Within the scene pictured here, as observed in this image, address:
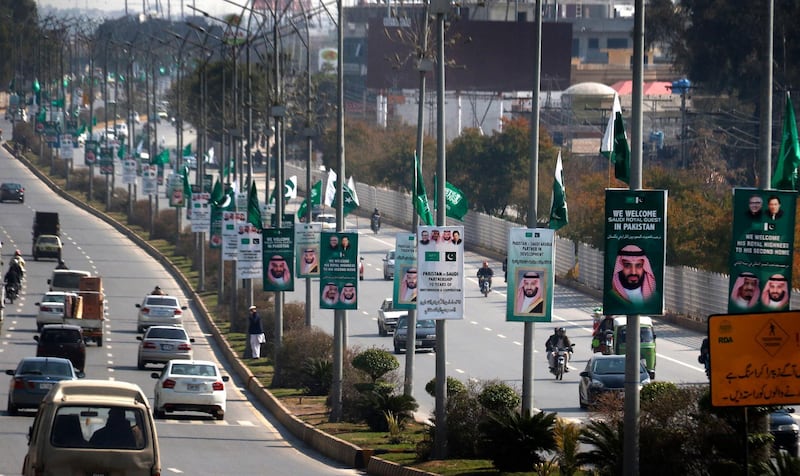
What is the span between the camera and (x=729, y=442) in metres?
19.1

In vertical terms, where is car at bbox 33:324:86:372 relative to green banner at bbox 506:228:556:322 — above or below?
below

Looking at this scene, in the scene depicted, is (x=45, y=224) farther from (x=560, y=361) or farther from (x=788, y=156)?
(x=788, y=156)

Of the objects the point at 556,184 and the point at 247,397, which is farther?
the point at 247,397

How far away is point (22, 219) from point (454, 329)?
48.4 m

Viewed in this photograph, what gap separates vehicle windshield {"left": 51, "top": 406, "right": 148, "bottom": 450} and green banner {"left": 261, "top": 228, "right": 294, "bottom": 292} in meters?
25.3

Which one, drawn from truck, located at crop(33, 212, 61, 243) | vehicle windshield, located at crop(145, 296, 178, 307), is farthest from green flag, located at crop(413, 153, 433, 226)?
truck, located at crop(33, 212, 61, 243)

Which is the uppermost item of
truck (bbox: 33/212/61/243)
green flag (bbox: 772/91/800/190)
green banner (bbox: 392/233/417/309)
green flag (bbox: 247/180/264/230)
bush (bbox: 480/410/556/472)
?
green flag (bbox: 772/91/800/190)

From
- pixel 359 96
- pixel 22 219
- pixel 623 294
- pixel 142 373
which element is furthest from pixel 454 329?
pixel 359 96

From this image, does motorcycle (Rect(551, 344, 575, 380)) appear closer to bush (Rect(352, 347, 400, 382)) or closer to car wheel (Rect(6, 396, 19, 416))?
bush (Rect(352, 347, 400, 382))

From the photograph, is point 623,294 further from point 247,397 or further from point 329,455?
point 247,397

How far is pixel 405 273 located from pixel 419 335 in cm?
1790

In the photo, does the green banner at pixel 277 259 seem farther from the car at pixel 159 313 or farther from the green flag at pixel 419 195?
the car at pixel 159 313

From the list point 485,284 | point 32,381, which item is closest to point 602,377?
point 32,381

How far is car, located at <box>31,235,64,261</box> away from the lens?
3278 inches
